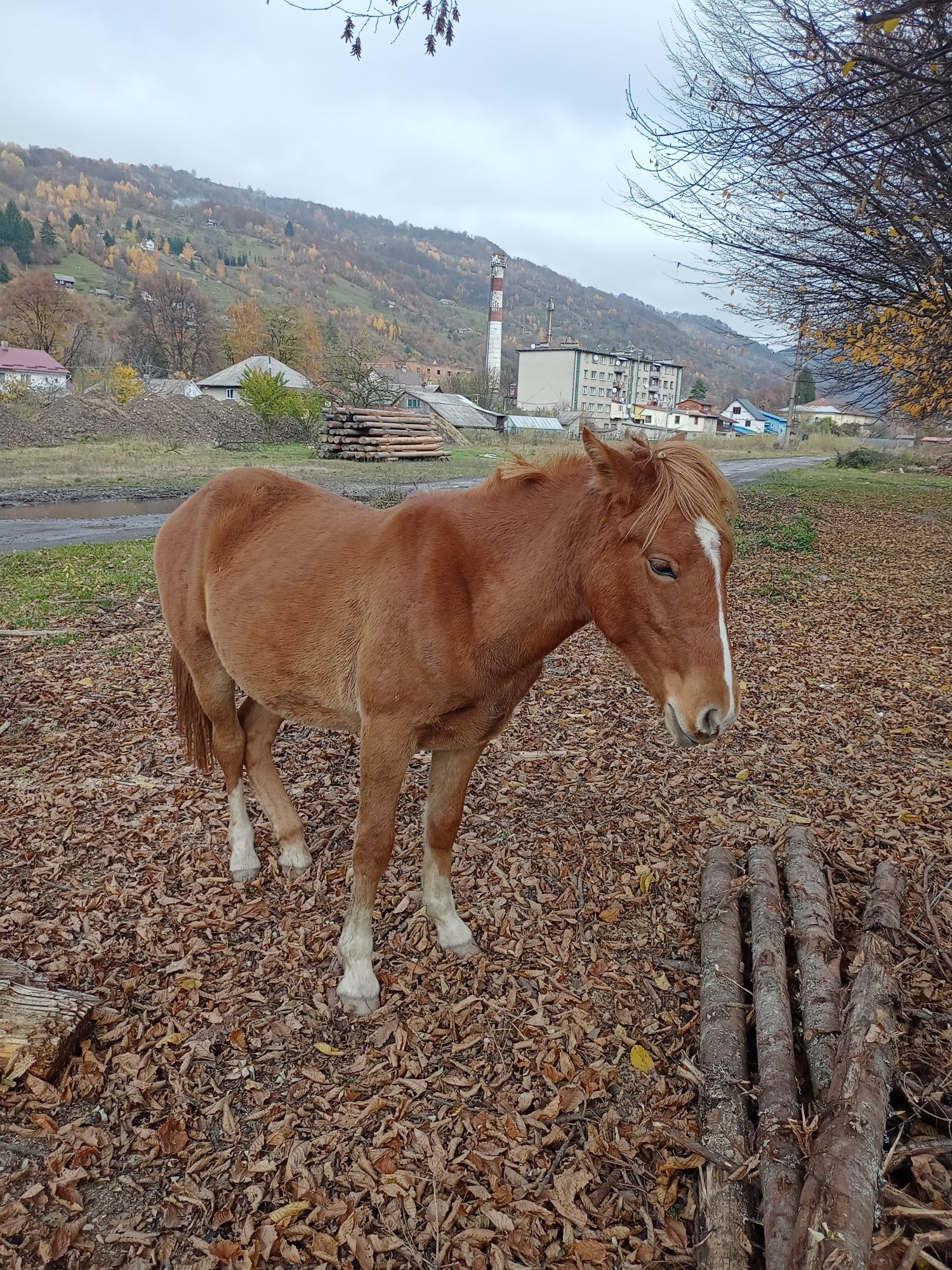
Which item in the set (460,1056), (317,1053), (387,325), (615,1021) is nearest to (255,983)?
(317,1053)

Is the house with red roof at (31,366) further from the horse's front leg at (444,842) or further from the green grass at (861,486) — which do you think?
the horse's front leg at (444,842)

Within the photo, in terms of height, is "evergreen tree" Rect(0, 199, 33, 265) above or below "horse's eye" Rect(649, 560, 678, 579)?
above

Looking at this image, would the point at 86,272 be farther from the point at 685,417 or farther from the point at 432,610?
the point at 432,610

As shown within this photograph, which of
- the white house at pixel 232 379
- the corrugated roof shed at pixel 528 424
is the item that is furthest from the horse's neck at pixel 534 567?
the white house at pixel 232 379

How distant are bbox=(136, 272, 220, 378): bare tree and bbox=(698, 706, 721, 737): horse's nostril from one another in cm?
9175

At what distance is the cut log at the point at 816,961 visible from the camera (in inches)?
106

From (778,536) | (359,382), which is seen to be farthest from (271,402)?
(778,536)

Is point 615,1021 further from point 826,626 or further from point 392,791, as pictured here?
point 826,626

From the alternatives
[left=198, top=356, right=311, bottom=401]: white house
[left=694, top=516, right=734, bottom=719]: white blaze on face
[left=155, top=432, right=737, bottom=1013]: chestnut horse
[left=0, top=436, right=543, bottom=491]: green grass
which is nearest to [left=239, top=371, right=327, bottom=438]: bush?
[left=0, top=436, right=543, bottom=491]: green grass

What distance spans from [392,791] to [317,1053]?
3.80ft

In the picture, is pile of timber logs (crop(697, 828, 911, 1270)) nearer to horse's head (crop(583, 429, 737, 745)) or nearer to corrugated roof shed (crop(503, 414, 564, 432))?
horse's head (crop(583, 429, 737, 745))

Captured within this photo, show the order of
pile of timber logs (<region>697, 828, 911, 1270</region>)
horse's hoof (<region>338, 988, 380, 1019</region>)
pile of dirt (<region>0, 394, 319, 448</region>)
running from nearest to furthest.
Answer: pile of timber logs (<region>697, 828, 911, 1270</region>) → horse's hoof (<region>338, 988, 380, 1019</region>) → pile of dirt (<region>0, 394, 319, 448</region>)

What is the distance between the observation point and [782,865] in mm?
4031

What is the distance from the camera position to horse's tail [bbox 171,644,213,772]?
4.52 meters
